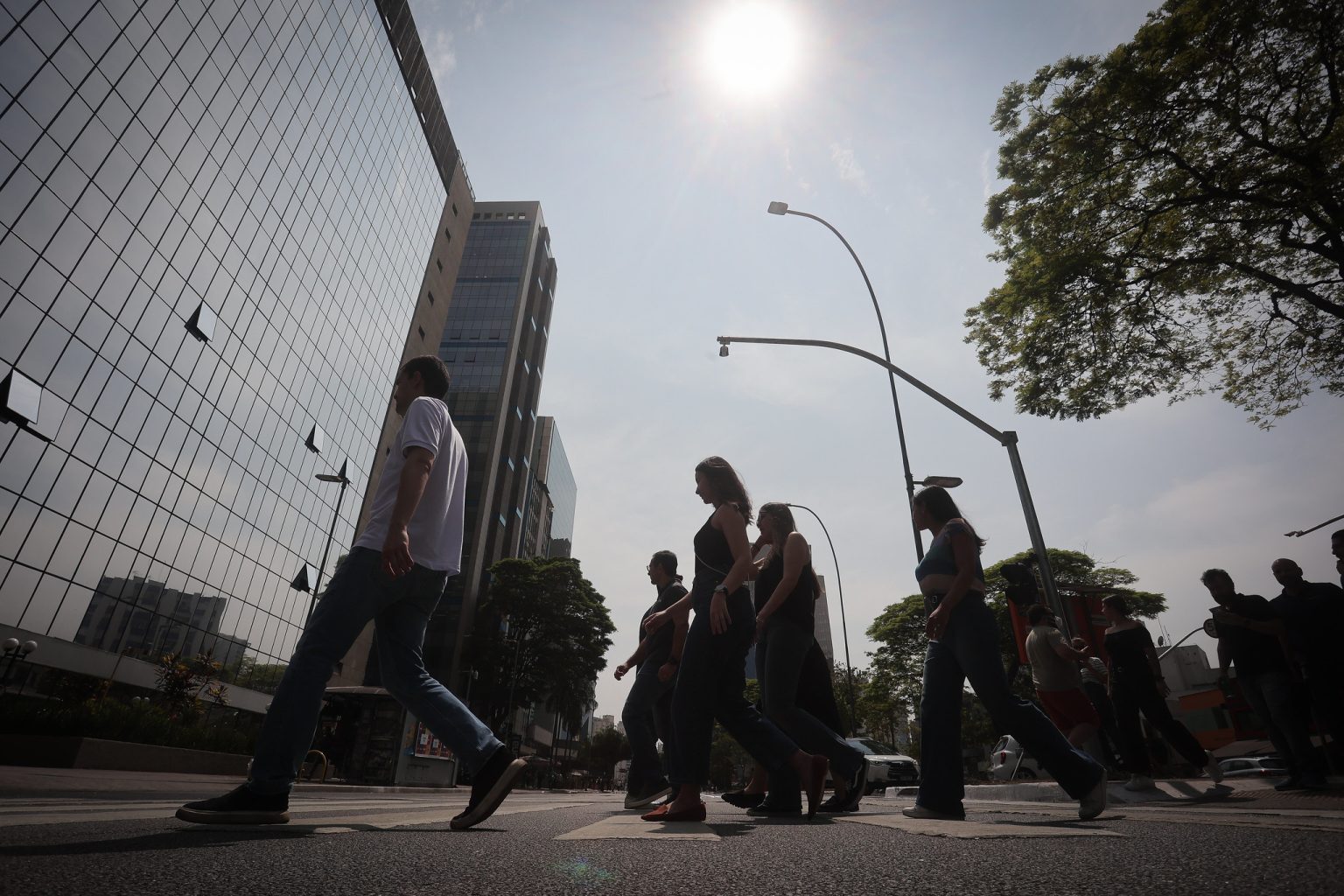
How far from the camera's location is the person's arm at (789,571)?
4.22m

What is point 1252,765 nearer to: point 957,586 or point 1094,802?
point 1094,802

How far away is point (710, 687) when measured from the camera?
137 inches

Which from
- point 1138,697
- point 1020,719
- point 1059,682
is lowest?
point 1020,719

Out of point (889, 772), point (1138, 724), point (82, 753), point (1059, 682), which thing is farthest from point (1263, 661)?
point (82, 753)

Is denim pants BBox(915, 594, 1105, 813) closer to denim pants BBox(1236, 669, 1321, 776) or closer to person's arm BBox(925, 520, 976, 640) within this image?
person's arm BBox(925, 520, 976, 640)

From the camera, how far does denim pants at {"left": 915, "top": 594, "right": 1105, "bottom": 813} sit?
3.32 m

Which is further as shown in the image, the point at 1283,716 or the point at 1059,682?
the point at 1059,682

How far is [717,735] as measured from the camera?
82375 mm

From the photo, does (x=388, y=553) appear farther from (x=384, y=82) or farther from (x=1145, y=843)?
(x=384, y=82)

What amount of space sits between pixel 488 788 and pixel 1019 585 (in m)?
6.61

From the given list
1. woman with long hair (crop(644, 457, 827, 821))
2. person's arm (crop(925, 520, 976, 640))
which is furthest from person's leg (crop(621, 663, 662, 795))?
person's arm (crop(925, 520, 976, 640))

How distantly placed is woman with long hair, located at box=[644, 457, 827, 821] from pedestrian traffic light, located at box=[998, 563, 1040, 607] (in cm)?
435

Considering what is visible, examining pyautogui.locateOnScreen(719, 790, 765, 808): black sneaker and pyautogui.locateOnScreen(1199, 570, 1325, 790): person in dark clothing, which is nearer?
pyautogui.locateOnScreen(719, 790, 765, 808): black sneaker

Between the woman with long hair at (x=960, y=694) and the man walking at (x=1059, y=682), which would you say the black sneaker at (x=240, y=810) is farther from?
the man walking at (x=1059, y=682)
